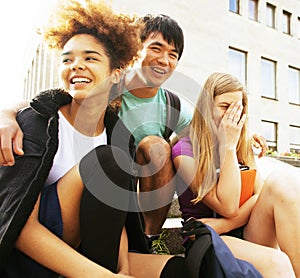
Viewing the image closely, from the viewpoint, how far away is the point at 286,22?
42.0 feet

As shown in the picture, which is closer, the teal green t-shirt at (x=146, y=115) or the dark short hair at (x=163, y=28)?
the teal green t-shirt at (x=146, y=115)

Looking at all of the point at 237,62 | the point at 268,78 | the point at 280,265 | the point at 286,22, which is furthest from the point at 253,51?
the point at 280,265

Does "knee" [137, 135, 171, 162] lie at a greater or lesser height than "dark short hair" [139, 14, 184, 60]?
lesser

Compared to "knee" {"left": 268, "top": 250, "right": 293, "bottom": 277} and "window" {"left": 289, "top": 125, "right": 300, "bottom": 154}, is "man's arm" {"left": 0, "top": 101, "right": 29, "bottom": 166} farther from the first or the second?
"window" {"left": 289, "top": 125, "right": 300, "bottom": 154}

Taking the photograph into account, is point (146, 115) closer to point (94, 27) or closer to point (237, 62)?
point (94, 27)

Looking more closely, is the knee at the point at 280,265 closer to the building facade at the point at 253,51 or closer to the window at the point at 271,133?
the building facade at the point at 253,51

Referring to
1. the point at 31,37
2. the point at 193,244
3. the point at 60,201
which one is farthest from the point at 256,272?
the point at 31,37

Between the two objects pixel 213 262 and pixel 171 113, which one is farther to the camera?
pixel 171 113

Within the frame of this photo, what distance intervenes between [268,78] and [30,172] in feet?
39.2

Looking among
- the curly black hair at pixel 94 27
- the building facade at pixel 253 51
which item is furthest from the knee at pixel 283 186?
the building facade at pixel 253 51

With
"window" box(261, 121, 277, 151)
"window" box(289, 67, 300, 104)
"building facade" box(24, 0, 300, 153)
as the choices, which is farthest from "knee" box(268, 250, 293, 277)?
"window" box(289, 67, 300, 104)

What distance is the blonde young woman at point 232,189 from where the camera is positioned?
117 cm

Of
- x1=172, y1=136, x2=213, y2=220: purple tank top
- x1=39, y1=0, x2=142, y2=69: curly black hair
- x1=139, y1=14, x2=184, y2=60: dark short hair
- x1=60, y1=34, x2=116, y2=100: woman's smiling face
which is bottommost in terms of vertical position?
x1=172, y1=136, x2=213, y2=220: purple tank top

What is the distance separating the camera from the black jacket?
96 cm
